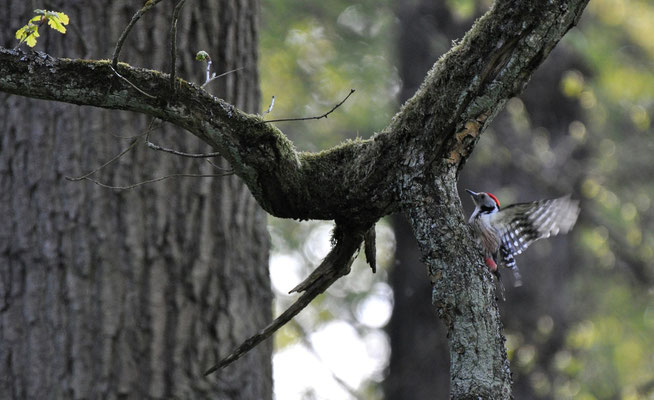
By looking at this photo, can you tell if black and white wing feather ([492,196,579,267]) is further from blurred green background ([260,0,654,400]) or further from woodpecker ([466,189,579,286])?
blurred green background ([260,0,654,400])

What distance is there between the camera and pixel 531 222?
4.18 metres

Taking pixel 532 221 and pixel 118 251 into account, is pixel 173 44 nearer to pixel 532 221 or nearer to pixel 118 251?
pixel 118 251

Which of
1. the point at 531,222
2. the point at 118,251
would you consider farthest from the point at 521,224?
the point at 118,251

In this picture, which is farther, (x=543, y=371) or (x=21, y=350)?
(x=543, y=371)

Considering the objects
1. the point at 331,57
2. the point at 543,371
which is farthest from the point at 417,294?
the point at 331,57

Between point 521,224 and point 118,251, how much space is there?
223 centimetres

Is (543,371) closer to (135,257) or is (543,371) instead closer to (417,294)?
(417,294)

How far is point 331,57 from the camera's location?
34.5 ft

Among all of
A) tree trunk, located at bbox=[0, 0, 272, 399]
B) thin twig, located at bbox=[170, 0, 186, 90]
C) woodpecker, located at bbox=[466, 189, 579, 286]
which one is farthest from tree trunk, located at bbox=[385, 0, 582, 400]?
thin twig, located at bbox=[170, 0, 186, 90]

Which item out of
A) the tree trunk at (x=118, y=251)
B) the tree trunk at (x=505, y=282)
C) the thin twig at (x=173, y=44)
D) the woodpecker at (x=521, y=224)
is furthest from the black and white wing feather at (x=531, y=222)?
the tree trunk at (x=505, y=282)

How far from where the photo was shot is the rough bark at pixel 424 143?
2340 mm

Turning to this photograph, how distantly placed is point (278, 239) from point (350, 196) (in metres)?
9.28

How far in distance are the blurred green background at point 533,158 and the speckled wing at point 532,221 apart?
320 centimetres

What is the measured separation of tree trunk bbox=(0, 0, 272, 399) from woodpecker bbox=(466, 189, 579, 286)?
1.28m
